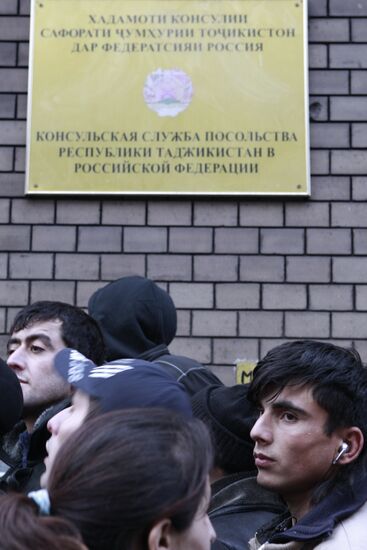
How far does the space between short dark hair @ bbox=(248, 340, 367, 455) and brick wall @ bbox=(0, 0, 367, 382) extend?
9.91 ft

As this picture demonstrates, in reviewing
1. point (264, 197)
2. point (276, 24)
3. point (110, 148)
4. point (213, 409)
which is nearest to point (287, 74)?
point (276, 24)

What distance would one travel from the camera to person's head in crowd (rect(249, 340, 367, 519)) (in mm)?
2686

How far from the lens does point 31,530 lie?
150 cm

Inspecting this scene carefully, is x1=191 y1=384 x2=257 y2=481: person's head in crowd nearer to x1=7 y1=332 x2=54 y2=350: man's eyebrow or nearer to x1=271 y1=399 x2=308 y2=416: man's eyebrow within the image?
x1=271 y1=399 x2=308 y2=416: man's eyebrow

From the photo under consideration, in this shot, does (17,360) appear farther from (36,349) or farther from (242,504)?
(242,504)

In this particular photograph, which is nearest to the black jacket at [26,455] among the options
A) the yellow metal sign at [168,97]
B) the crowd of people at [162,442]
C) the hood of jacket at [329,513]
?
the crowd of people at [162,442]

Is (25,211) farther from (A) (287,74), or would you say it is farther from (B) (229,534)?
(B) (229,534)

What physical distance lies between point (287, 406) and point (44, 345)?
1.23 m

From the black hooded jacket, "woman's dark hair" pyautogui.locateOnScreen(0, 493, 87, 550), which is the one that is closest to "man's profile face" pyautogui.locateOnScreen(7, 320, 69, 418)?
the black hooded jacket

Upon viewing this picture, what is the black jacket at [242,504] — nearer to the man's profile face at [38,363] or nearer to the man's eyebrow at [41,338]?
the man's profile face at [38,363]

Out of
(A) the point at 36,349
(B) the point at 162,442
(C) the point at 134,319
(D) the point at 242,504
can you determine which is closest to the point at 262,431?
(D) the point at 242,504

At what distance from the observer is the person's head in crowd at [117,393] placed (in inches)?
76.9

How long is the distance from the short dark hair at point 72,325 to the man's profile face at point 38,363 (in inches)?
1.0

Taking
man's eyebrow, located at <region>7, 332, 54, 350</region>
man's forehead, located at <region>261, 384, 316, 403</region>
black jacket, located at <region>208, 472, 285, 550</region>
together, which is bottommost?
black jacket, located at <region>208, 472, 285, 550</region>
